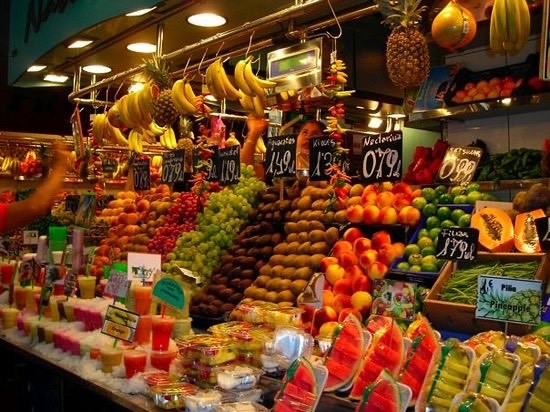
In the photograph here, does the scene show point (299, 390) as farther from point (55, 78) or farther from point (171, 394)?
point (55, 78)

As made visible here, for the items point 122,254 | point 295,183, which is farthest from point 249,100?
point 122,254

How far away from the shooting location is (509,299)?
2660mm

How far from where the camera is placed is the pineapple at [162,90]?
15.6 feet

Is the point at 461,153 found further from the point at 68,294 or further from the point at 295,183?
the point at 68,294

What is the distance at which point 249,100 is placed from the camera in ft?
15.3

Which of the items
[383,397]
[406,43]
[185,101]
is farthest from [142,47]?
[383,397]

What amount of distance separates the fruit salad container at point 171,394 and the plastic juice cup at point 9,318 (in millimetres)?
2185

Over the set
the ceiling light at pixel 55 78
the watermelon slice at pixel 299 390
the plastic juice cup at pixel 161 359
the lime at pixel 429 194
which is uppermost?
the ceiling light at pixel 55 78

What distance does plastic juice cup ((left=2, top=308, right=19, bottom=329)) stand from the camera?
4316mm

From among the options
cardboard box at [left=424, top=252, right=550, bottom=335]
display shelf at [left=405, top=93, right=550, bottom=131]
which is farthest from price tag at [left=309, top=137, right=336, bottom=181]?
display shelf at [left=405, top=93, right=550, bottom=131]

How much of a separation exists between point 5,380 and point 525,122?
5.41 m

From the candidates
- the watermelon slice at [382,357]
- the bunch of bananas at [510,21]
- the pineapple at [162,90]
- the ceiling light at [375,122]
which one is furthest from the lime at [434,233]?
the ceiling light at [375,122]

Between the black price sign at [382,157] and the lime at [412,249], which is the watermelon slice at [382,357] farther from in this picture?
the lime at [412,249]

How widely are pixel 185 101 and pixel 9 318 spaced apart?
205 cm
